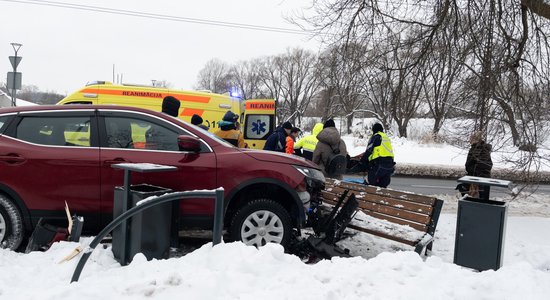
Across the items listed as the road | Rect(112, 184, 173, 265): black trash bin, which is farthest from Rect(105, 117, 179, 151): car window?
the road

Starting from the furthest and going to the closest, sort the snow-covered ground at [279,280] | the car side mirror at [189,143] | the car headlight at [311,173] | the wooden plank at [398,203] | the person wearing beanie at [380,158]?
the person wearing beanie at [380,158]
the wooden plank at [398,203]
the car headlight at [311,173]
the car side mirror at [189,143]
the snow-covered ground at [279,280]

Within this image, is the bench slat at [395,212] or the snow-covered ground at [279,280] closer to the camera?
the snow-covered ground at [279,280]

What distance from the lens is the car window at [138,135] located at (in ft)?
16.9

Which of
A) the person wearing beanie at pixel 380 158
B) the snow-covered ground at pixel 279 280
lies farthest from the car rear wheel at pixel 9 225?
the person wearing beanie at pixel 380 158

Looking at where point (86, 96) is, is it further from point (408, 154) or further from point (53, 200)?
point (408, 154)

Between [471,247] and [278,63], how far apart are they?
6607 cm

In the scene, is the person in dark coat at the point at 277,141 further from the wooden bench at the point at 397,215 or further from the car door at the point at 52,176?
the car door at the point at 52,176

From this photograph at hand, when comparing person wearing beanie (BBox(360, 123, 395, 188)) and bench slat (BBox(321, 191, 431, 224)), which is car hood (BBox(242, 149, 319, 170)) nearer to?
bench slat (BBox(321, 191, 431, 224))

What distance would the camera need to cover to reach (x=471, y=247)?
445 cm

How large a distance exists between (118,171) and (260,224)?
66.7 inches

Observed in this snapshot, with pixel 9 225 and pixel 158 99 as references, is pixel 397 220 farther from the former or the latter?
pixel 158 99

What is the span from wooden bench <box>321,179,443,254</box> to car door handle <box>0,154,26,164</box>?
3.86m

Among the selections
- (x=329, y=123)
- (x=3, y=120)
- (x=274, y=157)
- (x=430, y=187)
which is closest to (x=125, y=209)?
(x=274, y=157)

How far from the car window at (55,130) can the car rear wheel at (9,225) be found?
736 millimetres
